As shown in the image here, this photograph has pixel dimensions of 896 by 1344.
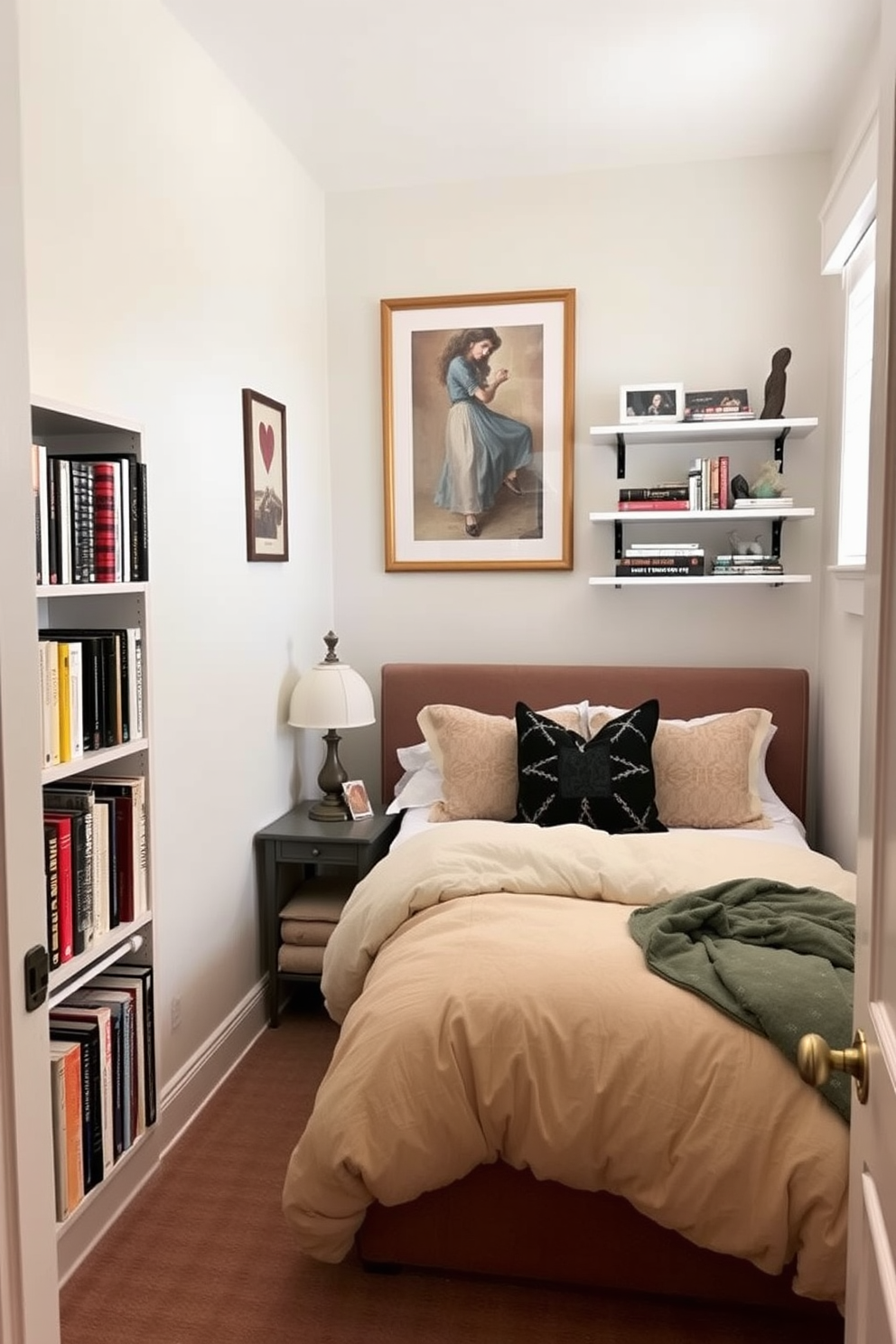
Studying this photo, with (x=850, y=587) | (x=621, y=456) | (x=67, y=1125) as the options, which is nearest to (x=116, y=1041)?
(x=67, y=1125)

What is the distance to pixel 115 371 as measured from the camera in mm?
2428

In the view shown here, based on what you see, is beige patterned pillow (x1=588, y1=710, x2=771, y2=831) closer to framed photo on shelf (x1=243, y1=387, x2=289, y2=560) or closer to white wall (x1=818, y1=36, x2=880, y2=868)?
white wall (x1=818, y1=36, x2=880, y2=868)

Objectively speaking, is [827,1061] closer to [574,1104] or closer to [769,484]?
[574,1104]

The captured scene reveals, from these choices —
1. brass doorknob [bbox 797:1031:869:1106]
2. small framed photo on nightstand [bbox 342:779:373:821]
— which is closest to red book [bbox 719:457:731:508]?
small framed photo on nightstand [bbox 342:779:373:821]

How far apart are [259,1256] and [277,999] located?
1184 mm

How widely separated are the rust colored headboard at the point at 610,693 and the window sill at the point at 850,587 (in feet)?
1.57

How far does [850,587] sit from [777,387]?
0.87 meters

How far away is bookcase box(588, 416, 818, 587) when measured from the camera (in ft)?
11.7

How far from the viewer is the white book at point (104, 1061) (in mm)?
2166

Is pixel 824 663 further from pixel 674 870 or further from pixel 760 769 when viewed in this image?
pixel 674 870

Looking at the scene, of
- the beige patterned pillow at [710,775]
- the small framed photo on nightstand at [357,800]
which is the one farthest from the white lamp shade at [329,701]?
the beige patterned pillow at [710,775]

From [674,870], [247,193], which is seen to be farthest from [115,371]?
[674,870]

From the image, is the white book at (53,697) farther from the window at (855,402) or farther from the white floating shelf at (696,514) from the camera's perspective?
the window at (855,402)

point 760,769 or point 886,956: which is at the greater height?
point 886,956
